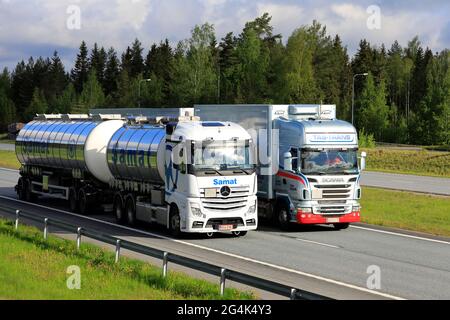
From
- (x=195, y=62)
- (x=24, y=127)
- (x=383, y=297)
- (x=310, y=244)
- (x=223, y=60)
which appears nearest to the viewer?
(x=383, y=297)

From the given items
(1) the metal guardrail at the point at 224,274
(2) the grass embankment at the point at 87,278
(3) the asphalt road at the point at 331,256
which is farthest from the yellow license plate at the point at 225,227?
(1) the metal guardrail at the point at 224,274

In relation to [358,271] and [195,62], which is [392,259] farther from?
[195,62]

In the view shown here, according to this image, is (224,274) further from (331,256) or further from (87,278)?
(331,256)

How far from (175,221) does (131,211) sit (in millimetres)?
3569

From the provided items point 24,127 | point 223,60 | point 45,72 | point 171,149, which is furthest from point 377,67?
point 171,149

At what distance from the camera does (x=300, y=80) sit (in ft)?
300

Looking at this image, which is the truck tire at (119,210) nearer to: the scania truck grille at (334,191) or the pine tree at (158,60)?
the scania truck grille at (334,191)

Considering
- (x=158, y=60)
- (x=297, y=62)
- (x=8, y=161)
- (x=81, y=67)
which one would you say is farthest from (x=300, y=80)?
(x=81, y=67)

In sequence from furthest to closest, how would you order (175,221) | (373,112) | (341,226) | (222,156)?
(373,112) → (341,226) → (175,221) → (222,156)

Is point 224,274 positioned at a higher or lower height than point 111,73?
lower

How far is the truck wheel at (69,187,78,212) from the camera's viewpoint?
2997 cm

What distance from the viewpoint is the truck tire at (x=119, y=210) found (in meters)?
26.5

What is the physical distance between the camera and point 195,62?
101m
